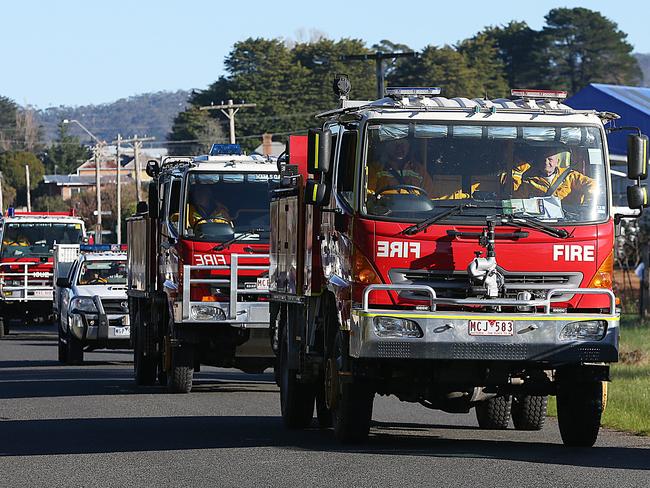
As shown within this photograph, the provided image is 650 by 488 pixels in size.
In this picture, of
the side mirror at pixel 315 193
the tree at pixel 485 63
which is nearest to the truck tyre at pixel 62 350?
the side mirror at pixel 315 193

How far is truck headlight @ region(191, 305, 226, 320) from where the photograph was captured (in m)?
19.2

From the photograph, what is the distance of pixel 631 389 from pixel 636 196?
7.25 metres

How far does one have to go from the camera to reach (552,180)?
42.7 feet

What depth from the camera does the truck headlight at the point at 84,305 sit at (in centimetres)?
2658

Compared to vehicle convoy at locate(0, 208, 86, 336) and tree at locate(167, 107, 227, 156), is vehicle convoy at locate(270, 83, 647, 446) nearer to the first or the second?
vehicle convoy at locate(0, 208, 86, 336)

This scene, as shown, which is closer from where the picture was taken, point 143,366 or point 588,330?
point 588,330

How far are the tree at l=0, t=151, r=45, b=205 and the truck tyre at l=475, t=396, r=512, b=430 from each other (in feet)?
414

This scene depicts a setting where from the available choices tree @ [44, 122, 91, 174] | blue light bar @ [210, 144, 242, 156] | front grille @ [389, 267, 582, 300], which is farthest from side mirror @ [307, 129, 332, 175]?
tree @ [44, 122, 91, 174]

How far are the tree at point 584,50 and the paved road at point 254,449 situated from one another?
116 metres

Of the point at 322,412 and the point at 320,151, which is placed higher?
the point at 320,151

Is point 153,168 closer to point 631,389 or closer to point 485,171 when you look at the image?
point 631,389

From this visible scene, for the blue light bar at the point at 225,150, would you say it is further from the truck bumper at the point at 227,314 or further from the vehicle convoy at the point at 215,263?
the truck bumper at the point at 227,314

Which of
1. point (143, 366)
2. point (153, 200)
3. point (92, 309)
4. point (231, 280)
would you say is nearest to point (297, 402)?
point (231, 280)

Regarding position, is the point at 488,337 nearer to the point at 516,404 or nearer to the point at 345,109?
the point at 345,109
